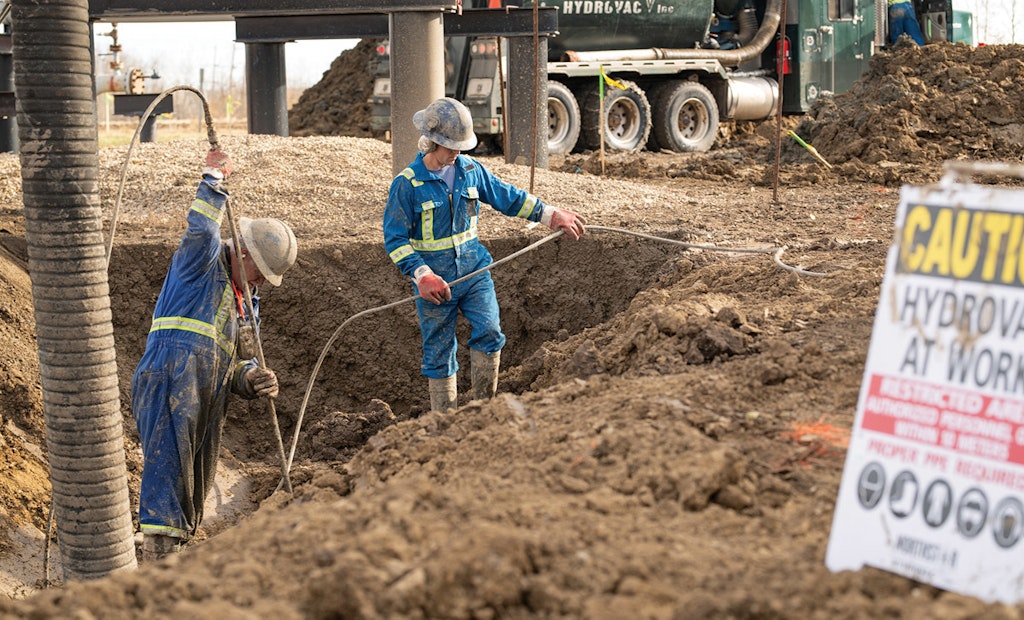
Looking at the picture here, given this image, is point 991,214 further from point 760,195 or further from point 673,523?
point 760,195

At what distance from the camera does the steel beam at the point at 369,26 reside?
11.2m

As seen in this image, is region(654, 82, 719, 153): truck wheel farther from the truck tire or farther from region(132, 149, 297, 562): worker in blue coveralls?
region(132, 149, 297, 562): worker in blue coveralls

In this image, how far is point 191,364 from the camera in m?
5.33

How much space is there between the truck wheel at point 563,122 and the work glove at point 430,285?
9.84 meters

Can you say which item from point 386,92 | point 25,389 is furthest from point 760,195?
point 25,389

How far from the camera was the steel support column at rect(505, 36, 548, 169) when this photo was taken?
1146cm

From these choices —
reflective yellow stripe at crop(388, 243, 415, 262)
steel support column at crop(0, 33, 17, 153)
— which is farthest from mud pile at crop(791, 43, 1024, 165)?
steel support column at crop(0, 33, 17, 153)

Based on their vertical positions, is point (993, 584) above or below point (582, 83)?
below

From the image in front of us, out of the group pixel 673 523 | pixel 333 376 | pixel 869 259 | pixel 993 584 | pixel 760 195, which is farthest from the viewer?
pixel 760 195

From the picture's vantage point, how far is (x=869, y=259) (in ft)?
22.7

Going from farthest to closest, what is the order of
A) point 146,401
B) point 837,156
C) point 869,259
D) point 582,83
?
point 582,83 → point 837,156 → point 869,259 → point 146,401

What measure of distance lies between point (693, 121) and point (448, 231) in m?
12.4

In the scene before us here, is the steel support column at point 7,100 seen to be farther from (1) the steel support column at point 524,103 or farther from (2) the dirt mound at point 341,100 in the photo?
(2) the dirt mound at point 341,100

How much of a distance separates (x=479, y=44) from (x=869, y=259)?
29.9 ft
